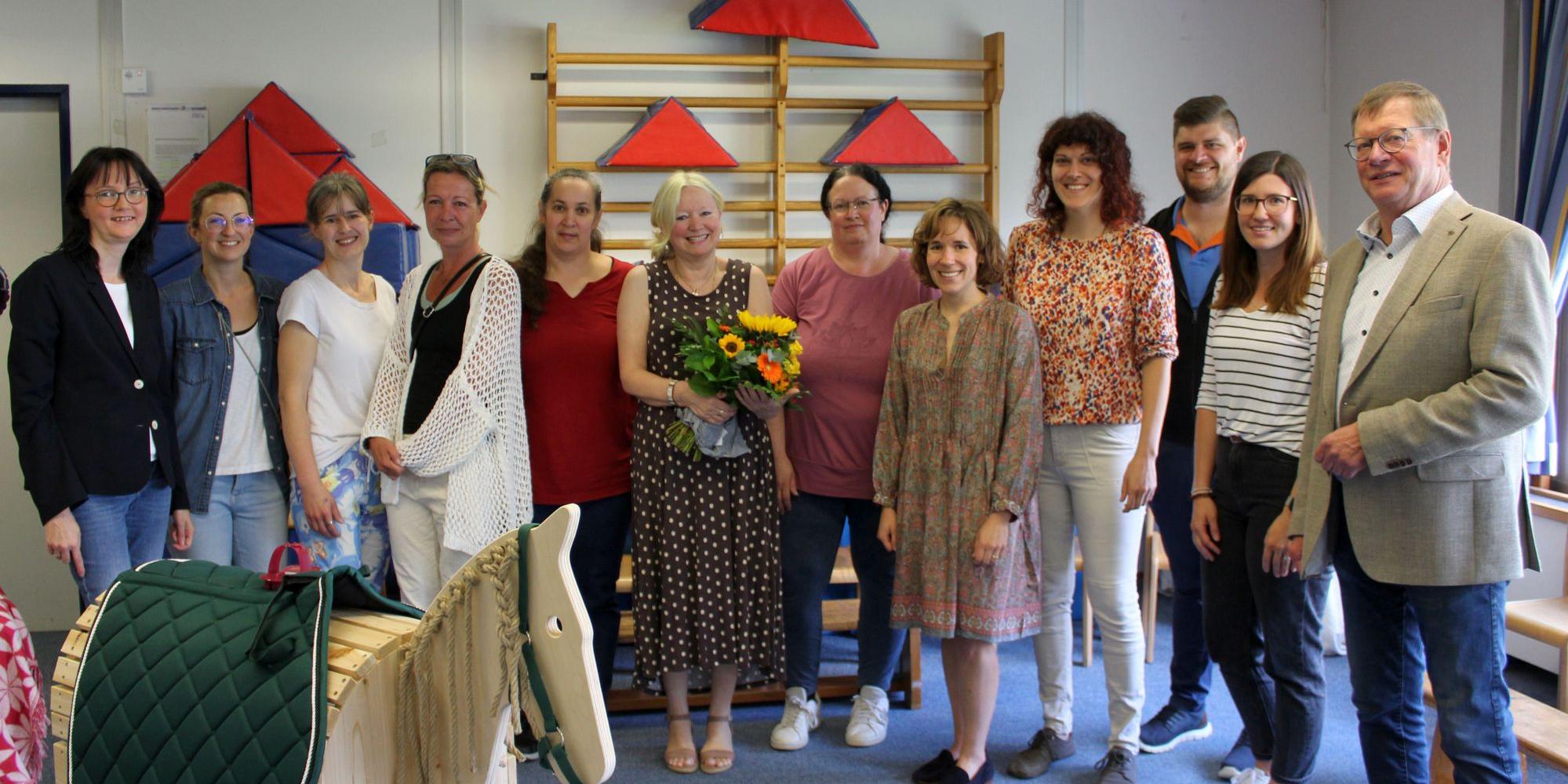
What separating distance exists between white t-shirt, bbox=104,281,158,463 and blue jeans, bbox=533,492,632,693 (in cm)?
86

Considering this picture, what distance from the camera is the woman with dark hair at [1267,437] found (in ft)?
7.47

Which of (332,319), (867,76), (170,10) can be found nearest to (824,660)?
(332,319)

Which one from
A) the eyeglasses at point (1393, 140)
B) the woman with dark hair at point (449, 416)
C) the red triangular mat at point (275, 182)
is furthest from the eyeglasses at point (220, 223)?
the eyeglasses at point (1393, 140)

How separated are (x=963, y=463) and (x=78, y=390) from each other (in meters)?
1.94

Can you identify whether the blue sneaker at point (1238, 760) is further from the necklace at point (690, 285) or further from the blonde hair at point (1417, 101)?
the necklace at point (690, 285)

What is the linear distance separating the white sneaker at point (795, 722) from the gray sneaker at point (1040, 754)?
1.85 ft

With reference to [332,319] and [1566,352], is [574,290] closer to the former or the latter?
[332,319]

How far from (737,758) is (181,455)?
1575 mm

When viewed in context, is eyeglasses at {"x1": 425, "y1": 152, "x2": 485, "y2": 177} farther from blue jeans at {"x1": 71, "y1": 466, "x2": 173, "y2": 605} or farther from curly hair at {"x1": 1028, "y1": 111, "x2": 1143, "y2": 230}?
curly hair at {"x1": 1028, "y1": 111, "x2": 1143, "y2": 230}

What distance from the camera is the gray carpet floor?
113 inches

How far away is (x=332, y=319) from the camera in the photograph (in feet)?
8.52

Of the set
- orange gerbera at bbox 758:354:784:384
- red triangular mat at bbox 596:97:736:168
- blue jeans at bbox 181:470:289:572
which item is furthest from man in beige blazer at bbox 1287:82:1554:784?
red triangular mat at bbox 596:97:736:168

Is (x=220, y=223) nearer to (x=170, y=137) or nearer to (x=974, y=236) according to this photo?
(x=974, y=236)

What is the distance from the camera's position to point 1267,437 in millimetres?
2295
